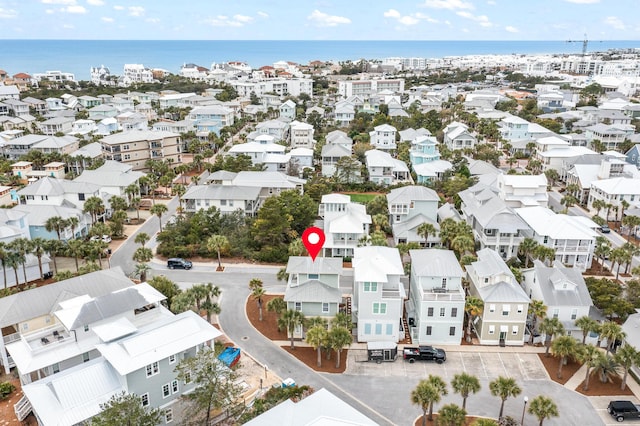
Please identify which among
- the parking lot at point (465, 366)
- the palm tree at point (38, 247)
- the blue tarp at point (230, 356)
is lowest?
the parking lot at point (465, 366)

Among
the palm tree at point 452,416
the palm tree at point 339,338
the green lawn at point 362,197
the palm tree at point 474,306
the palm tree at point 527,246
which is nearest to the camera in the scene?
the palm tree at point 452,416

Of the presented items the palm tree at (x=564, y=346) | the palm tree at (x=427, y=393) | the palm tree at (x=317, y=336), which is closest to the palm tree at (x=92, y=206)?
the palm tree at (x=317, y=336)

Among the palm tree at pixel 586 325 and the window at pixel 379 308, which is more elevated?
the palm tree at pixel 586 325

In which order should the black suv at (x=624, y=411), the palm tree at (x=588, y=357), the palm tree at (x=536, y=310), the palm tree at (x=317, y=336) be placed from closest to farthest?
1. the black suv at (x=624, y=411)
2. the palm tree at (x=588, y=357)
3. the palm tree at (x=317, y=336)
4. the palm tree at (x=536, y=310)

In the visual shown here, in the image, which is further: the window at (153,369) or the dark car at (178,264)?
the dark car at (178,264)

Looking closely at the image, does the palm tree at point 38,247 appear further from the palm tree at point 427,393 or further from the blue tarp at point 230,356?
the palm tree at point 427,393

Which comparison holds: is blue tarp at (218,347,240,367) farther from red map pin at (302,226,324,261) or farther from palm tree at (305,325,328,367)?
red map pin at (302,226,324,261)

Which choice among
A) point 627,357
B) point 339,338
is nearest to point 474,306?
point 627,357
